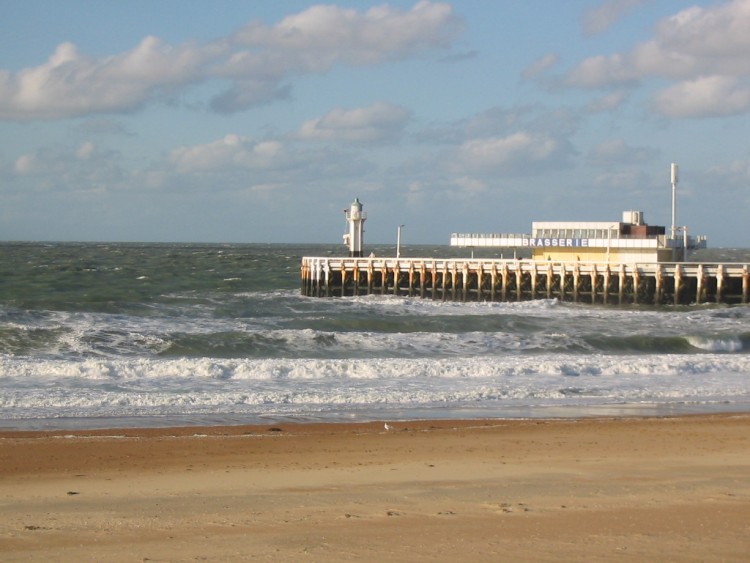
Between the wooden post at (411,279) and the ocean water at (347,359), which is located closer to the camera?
the ocean water at (347,359)

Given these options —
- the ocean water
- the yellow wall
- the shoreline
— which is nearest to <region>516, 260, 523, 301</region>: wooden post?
the ocean water

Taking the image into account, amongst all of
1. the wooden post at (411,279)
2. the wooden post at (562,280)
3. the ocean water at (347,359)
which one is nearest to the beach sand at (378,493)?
the ocean water at (347,359)

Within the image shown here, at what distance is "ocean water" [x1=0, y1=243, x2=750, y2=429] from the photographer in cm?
1823

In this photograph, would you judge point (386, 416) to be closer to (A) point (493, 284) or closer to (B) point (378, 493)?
(B) point (378, 493)

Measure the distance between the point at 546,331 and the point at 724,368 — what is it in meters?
10.2

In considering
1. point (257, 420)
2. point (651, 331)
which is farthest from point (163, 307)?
point (257, 420)

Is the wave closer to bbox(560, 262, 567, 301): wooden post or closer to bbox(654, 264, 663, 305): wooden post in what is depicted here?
bbox(654, 264, 663, 305): wooden post

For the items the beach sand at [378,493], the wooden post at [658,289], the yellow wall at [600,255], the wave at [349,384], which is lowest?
the wave at [349,384]

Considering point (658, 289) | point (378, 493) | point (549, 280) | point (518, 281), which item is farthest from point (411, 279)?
point (378, 493)

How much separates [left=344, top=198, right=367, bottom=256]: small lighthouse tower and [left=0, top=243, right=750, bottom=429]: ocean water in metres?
6.20

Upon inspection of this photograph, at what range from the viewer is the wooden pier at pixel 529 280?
4391 centimetres

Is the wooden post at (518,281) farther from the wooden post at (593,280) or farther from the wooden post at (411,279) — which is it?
the wooden post at (411,279)

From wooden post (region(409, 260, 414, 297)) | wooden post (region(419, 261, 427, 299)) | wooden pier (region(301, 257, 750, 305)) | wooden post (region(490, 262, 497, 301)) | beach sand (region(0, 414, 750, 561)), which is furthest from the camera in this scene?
wooden post (region(409, 260, 414, 297))

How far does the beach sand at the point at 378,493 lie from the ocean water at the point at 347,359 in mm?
2501
